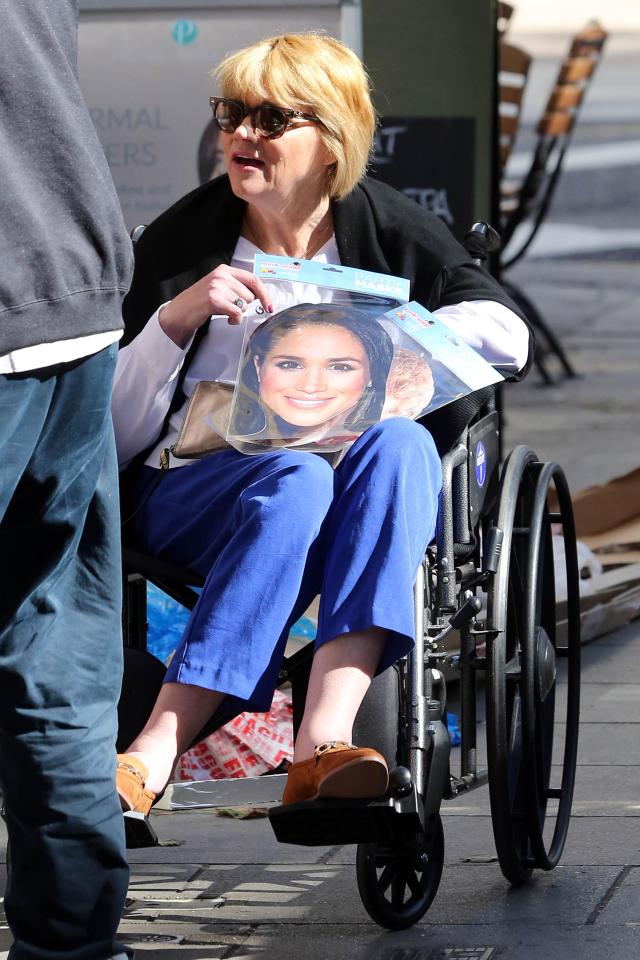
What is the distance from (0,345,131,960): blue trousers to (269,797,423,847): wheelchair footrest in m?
0.28

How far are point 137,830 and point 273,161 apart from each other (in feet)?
4.09

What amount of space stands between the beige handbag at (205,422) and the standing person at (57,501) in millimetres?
654

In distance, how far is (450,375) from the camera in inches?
111

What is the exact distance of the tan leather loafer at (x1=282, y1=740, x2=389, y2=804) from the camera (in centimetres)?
242

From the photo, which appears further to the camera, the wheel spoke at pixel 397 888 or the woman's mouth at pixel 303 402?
the woman's mouth at pixel 303 402

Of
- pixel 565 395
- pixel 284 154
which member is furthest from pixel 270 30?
pixel 565 395

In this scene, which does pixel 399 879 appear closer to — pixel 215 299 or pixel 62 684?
pixel 62 684

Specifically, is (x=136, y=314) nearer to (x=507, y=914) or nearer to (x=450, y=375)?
(x=450, y=375)

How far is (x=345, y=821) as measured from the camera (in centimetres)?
245

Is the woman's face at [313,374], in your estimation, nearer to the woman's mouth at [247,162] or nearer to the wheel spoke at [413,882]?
the woman's mouth at [247,162]

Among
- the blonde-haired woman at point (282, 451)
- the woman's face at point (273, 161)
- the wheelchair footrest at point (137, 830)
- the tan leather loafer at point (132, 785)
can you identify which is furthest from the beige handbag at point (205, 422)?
the wheelchair footrest at point (137, 830)

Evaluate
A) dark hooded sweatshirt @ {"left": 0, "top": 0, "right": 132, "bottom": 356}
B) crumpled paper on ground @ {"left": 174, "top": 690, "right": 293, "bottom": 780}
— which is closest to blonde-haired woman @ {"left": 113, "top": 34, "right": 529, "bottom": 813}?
crumpled paper on ground @ {"left": 174, "top": 690, "right": 293, "bottom": 780}

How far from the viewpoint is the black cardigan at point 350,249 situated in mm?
3049

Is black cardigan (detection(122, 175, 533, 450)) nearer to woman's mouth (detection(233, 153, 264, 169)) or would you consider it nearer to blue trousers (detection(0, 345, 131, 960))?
woman's mouth (detection(233, 153, 264, 169))
